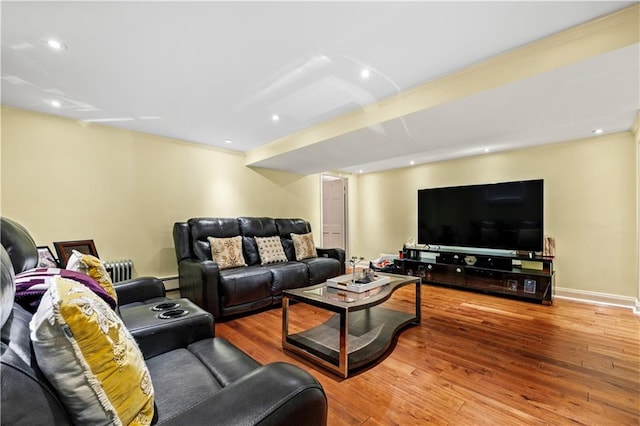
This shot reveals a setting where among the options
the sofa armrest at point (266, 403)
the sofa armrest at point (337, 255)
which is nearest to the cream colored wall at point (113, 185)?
A: the sofa armrest at point (337, 255)

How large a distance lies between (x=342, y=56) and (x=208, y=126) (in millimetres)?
2129

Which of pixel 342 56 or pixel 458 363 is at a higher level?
pixel 342 56

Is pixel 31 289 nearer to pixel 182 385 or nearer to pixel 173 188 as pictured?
pixel 182 385

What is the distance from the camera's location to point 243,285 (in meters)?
3.19

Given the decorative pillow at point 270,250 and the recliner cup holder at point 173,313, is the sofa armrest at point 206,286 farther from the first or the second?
the recliner cup holder at point 173,313

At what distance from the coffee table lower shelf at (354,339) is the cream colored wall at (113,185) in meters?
2.47

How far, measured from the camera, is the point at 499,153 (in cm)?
445

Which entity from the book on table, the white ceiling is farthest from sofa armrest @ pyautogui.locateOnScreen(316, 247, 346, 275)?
the white ceiling

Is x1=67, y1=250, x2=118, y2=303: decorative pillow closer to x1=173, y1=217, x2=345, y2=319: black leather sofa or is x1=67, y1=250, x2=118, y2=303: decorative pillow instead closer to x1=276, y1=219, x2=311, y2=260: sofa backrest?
x1=173, y1=217, x2=345, y2=319: black leather sofa

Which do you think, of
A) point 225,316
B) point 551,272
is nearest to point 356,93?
point 225,316

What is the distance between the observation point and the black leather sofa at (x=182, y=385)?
59 cm

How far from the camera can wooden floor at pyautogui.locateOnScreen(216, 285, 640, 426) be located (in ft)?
5.37

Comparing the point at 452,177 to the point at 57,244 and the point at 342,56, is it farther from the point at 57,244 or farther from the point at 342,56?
the point at 57,244

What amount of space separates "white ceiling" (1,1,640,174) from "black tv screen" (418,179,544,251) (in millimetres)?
1078
